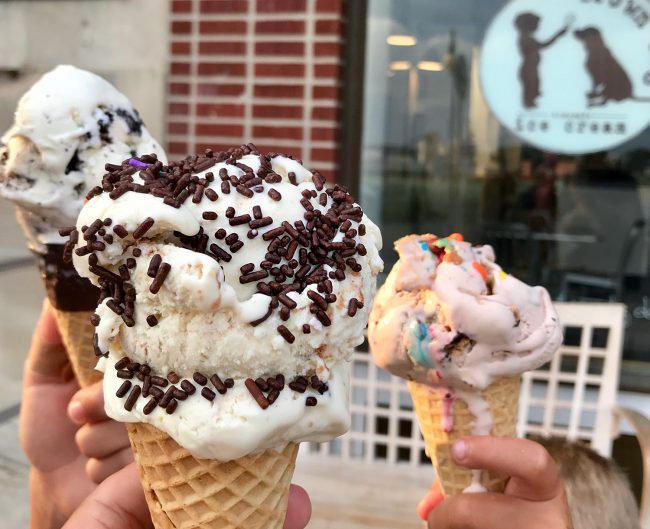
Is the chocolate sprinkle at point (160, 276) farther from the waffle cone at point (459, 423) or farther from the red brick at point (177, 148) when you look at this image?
the red brick at point (177, 148)

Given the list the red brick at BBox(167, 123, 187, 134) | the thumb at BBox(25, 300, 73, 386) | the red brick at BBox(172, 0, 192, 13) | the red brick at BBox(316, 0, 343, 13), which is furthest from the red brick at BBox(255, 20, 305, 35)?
the thumb at BBox(25, 300, 73, 386)

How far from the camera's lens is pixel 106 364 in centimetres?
97

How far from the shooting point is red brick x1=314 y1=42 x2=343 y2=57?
285 cm

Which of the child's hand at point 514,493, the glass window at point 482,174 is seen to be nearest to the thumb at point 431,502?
the child's hand at point 514,493

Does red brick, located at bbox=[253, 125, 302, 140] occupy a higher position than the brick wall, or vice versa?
Answer: the brick wall

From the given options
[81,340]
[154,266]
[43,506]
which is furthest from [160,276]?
[43,506]

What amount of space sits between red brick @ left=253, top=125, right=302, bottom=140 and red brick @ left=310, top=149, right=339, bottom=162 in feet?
0.34

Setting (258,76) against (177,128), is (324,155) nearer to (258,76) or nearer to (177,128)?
(258,76)

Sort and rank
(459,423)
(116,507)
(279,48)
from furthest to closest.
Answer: (279,48) < (459,423) < (116,507)

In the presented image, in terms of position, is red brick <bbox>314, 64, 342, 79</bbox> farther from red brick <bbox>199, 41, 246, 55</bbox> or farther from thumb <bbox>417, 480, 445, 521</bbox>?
thumb <bbox>417, 480, 445, 521</bbox>

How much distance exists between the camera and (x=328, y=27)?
2.83 m

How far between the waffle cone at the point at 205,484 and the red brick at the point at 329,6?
7.63 ft

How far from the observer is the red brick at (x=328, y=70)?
2.87m

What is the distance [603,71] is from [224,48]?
5.73ft
